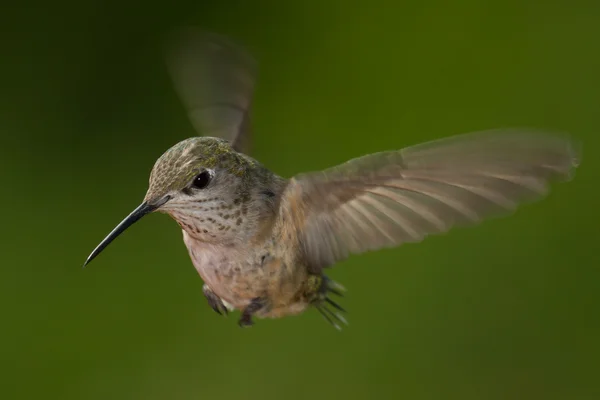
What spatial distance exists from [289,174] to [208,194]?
173cm

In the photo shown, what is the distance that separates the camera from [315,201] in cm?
147

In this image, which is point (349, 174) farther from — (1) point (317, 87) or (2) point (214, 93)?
(1) point (317, 87)

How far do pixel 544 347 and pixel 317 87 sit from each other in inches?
46.8

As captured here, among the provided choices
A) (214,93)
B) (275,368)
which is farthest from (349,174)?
(275,368)

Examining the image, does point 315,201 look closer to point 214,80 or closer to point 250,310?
point 250,310

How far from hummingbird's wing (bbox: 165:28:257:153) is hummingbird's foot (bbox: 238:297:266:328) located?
440 millimetres

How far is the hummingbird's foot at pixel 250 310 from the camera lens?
154cm

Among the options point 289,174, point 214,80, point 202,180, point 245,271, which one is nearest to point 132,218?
point 202,180

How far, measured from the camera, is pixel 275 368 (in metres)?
2.92

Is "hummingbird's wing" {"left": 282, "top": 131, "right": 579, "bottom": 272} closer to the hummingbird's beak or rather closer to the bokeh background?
the hummingbird's beak

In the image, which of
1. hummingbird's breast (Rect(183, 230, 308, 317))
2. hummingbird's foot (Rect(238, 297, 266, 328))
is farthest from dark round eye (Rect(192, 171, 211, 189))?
hummingbird's foot (Rect(238, 297, 266, 328))

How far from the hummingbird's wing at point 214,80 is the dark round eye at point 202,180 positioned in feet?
1.58

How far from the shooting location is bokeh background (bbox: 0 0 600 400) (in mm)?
2869

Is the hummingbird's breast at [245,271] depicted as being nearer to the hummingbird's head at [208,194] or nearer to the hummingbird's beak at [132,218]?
the hummingbird's head at [208,194]
